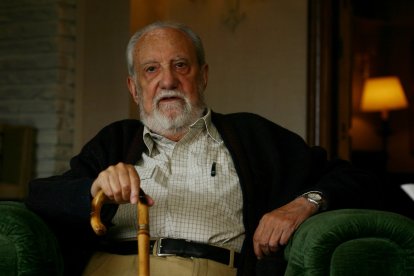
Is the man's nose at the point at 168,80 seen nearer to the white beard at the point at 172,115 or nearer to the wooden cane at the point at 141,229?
the white beard at the point at 172,115

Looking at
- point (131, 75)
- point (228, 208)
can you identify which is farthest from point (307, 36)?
point (228, 208)

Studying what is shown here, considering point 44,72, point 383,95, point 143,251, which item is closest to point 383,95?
point 383,95

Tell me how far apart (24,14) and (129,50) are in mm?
2249

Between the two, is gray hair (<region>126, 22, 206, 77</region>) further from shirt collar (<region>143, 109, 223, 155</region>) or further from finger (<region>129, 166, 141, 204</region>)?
finger (<region>129, 166, 141, 204</region>)

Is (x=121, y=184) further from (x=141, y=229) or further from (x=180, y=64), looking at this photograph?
(x=180, y=64)

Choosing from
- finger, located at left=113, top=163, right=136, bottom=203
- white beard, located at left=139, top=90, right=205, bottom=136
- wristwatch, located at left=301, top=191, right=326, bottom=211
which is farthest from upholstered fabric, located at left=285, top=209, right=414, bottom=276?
white beard, located at left=139, top=90, right=205, bottom=136

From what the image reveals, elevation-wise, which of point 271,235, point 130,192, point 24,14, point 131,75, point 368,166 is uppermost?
point 24,14

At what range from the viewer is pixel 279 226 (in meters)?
1.95

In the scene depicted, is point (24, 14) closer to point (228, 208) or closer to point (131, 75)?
point (131, 75)

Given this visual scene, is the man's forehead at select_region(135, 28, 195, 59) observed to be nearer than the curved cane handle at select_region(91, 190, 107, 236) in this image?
No

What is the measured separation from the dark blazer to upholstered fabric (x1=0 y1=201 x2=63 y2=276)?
0.56 feet

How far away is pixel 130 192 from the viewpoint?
5.72 ft

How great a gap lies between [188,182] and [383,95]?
5076 millimetres

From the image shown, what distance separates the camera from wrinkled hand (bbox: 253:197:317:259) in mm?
1944
